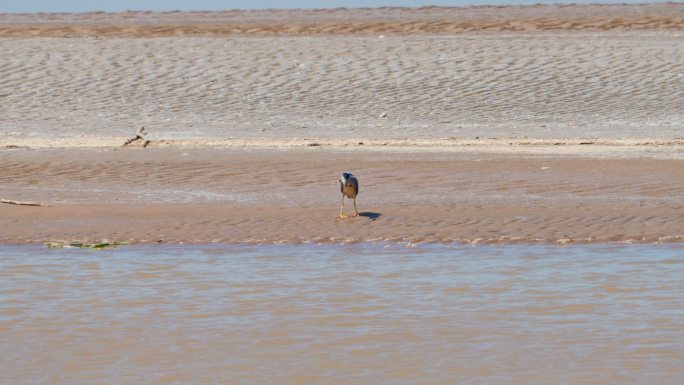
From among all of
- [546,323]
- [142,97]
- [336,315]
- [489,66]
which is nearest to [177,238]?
[336,315]

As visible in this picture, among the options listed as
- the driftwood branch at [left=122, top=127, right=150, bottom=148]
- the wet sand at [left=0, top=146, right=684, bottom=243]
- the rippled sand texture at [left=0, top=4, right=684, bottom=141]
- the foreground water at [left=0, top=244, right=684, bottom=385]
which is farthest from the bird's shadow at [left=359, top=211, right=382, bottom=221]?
the driftwood branch at [left=122, top=127, right=150, bottom=148]

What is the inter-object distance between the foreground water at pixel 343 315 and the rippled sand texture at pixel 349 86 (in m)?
5.56

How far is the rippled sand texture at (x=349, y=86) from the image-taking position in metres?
15.5

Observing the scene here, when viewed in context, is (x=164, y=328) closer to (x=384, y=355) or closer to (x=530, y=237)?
(x=384, y=355)

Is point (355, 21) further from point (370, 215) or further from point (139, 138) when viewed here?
point (370, 215)

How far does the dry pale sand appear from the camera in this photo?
10.9 metres

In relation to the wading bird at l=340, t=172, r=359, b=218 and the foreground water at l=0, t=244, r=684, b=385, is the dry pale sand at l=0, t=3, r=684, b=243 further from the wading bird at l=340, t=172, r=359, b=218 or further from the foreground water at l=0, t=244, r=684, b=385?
the foreground water at l=0, t=244, r=684, b=385

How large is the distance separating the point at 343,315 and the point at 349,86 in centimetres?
977

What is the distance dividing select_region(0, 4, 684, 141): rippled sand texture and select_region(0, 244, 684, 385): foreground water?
18.2 feet

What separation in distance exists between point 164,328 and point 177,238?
298 cm

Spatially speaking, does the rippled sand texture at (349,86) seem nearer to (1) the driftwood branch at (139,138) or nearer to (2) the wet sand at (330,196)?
(1) the driftwood branch at (139,138)

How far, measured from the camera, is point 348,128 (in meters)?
15.5

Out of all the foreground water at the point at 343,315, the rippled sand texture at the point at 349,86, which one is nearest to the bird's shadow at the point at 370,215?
the foreground water at the point at 343,315

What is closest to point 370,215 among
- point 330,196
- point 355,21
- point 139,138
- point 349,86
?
point 330,196
